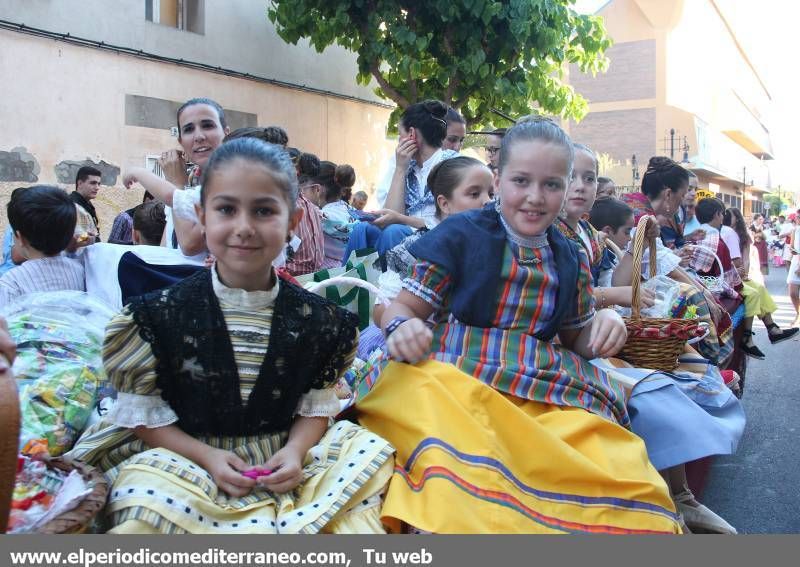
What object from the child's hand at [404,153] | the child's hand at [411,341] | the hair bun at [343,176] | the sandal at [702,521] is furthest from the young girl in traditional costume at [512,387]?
the hair bun at [343,176]

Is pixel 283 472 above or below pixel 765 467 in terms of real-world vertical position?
above

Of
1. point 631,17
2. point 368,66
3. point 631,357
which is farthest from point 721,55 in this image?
point 631,357

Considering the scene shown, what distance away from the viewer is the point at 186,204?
3355 millimetres

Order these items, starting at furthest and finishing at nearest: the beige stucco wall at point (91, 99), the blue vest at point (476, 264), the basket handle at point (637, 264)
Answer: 1. the beige stucco wall at point (91, 99)
2. the basket handle at point (637, 264)
3. the blue vest at point (476, 264)

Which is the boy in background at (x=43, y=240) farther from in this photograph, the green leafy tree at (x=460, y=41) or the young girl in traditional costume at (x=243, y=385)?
the green leafy tree at (x=460, y=41)

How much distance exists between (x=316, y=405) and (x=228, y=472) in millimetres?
381

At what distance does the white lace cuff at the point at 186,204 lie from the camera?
10.9 ft

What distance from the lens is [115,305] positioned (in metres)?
3.47

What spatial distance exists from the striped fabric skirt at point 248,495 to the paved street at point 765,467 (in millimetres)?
2799

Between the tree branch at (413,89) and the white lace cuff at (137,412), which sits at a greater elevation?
the tree branch at (413,89)

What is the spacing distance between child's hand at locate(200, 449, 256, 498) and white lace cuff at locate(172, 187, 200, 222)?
1407mm

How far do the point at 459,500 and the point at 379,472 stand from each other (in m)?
0.27

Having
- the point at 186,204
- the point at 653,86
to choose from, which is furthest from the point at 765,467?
the point at 653,86

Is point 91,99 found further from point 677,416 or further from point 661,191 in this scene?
point 677,416
